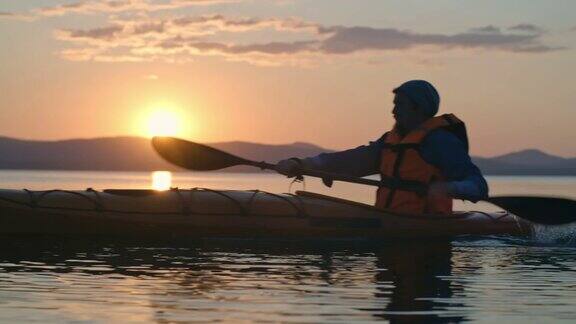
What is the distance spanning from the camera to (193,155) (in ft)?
42.9

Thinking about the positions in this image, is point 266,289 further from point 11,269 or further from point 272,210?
point 272,210

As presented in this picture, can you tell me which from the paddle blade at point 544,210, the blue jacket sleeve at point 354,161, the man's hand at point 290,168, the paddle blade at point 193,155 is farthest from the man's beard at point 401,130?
the paddle blade at point 193,155

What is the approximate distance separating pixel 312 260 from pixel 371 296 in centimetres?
266

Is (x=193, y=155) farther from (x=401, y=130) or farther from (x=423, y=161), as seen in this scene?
(x=423, y=161)

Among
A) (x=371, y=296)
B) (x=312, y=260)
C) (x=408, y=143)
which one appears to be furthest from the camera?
(x=408, y=143)

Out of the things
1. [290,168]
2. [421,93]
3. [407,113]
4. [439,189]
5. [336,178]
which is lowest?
[439,189]

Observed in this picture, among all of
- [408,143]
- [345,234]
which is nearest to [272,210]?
[345,234]

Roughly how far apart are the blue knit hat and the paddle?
2.96ft

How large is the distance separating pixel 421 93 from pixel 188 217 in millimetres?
A: 2924

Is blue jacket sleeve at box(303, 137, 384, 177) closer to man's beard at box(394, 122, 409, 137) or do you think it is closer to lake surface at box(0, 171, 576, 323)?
man's beard at box(394, 122, 409, 137)

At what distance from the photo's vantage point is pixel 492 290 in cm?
823

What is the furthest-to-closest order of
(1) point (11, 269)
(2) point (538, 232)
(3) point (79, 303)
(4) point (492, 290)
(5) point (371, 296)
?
(2) point (538, 232) → (1) point (11, 269) → (4) point (492, 290) → (5) point (371, 296) → (3) point (79, 303)

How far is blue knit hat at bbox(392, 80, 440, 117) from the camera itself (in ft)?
37.6

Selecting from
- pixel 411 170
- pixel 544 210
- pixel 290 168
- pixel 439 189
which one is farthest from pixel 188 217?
pixel 544 210
